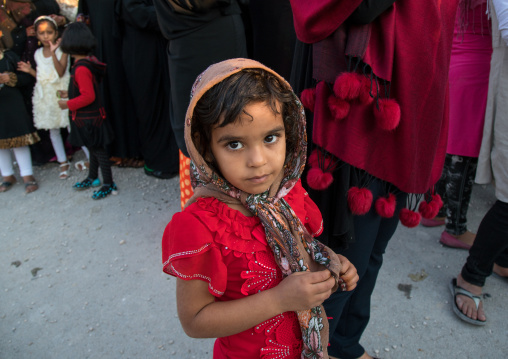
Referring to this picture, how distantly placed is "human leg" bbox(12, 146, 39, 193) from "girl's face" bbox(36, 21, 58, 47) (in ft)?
4.11

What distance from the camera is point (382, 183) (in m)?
1.37

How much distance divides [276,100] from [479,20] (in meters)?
1.98

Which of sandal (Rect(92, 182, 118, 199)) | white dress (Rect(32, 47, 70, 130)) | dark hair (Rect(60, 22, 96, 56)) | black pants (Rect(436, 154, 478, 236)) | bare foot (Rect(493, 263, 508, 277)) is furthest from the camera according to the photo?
white dress (Rect(32, 47, 70, 130))

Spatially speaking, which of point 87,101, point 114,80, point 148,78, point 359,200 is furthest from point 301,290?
point 114,80

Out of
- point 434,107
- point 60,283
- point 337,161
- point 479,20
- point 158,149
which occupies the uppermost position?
point 479,20

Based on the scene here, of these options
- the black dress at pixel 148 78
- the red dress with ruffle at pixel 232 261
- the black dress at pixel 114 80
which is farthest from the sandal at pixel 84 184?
the red dress with ruffle at pixel 232 261

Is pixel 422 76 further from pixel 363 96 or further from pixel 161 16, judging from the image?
pixel 161 16

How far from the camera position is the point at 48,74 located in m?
4.05

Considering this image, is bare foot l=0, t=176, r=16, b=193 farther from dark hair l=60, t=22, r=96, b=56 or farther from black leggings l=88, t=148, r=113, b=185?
dark hair l=60, t=22, r=96, b=56

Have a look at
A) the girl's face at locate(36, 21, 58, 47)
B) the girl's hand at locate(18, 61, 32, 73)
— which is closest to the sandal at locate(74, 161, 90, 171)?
the girl's hand at locate(18, 61, 32, 73)

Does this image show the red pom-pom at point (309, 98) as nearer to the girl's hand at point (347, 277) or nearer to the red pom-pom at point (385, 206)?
the red pom-pom at point (385, 206)

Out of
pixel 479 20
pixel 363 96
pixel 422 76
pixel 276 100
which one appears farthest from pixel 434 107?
pixel 479 20

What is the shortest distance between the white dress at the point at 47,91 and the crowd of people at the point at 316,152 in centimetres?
283

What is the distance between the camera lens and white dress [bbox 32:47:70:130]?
405cm
